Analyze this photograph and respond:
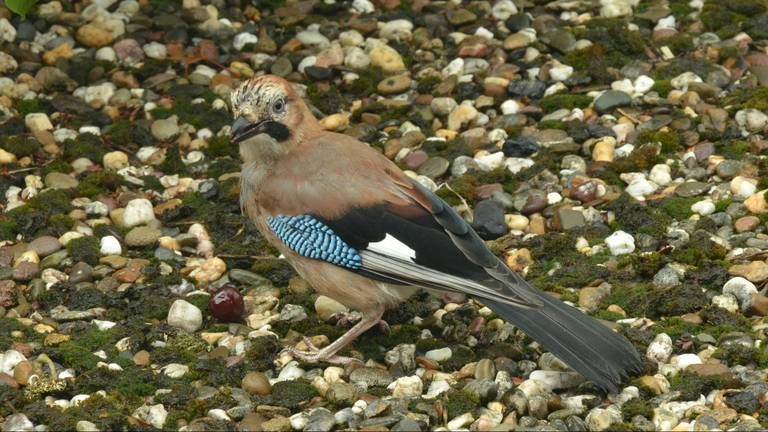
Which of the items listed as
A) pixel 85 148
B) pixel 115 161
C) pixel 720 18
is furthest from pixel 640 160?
pixel 85 148

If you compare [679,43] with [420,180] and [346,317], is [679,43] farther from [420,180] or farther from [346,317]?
[346,317]

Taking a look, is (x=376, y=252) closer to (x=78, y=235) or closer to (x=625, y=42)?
(x=78, y=235)

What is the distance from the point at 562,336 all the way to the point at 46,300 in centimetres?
290

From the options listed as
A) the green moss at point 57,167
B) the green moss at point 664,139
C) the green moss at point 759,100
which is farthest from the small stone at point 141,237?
the green moss at point 759,100

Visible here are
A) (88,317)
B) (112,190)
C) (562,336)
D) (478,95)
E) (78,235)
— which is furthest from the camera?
(478,95)

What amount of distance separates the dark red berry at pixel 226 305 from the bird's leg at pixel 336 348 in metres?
0.49

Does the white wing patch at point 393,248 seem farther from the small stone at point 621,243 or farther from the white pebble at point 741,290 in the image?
the white pebble at point 741,290

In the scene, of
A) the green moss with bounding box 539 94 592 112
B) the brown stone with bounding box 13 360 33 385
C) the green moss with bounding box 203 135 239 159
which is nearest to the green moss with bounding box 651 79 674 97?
the green moss with bounding box 539 94 592 112

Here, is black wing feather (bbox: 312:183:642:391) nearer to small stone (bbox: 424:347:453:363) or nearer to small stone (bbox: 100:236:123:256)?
small stone (bbox: 424:347:453:363)

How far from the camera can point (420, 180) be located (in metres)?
8.33

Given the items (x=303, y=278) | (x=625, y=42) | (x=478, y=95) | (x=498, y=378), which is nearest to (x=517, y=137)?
(x=478, y=95)

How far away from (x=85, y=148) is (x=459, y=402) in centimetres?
385

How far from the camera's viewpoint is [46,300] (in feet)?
23.7

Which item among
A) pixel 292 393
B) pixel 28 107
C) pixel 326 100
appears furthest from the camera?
pixel 326 100
